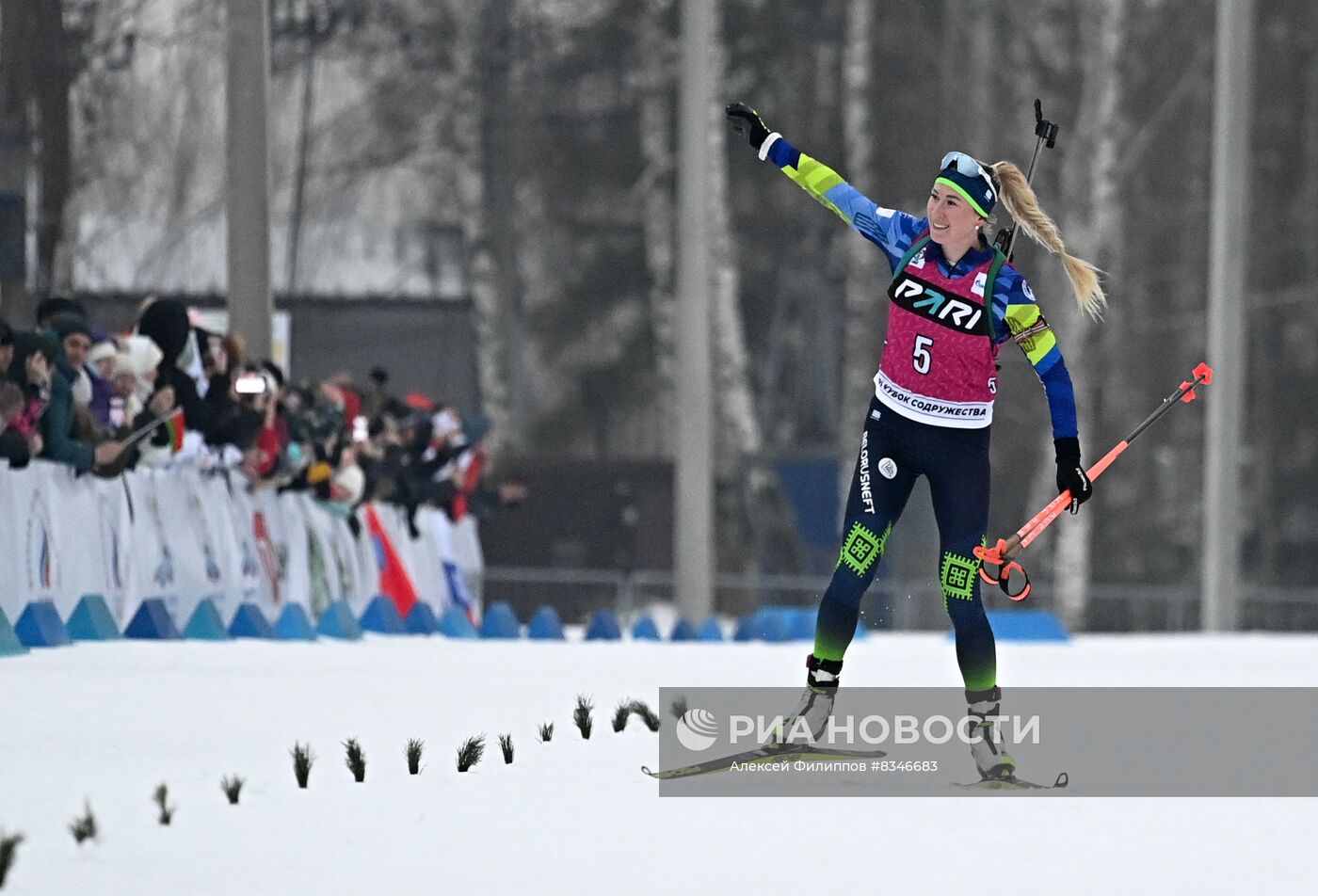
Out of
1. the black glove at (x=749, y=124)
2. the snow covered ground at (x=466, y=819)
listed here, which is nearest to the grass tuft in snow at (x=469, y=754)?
the snow covered ground at (x=466, y=819)

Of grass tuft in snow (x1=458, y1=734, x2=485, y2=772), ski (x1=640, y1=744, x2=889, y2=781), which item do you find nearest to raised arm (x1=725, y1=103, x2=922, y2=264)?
ski (x1=640, y1=744, x2=889, y2=781)

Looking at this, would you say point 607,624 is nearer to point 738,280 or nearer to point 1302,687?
point 1302,687

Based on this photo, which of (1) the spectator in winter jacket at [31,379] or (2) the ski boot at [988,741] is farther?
(1) the spectator in winter jacket at [31,379]

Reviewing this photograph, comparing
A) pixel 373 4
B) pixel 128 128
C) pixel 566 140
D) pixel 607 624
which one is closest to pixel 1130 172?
pixel 566 140

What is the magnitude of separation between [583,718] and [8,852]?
3.56m

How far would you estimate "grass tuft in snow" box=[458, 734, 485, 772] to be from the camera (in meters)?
8.09

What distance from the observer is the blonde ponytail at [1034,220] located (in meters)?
8.68

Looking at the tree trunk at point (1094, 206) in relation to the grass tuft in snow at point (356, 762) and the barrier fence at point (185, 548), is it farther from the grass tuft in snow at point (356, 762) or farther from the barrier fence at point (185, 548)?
the grass tuft in snow at point (356, 762)

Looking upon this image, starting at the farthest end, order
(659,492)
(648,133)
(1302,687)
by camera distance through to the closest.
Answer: (648,133), (659,492), (1302,687)

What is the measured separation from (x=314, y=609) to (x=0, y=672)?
6063 mm

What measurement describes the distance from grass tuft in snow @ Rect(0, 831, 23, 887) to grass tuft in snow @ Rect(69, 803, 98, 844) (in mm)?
341

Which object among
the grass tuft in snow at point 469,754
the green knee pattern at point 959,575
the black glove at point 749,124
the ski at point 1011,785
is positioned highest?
the black glove at point 749,124

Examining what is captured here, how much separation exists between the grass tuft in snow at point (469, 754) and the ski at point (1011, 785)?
1.39 meters

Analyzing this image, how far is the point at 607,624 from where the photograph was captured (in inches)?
692
